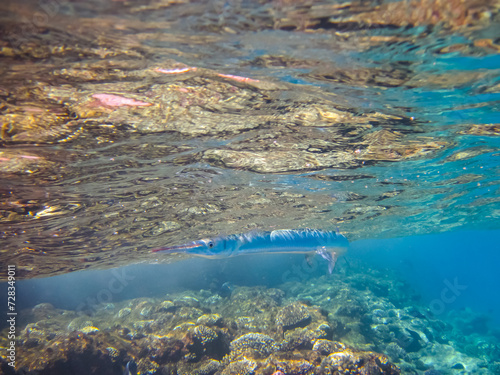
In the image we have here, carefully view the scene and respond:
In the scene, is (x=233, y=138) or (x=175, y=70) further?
(x=233, y=138)

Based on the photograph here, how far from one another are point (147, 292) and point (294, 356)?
26453mm

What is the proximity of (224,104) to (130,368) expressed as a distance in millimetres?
Result: 11306

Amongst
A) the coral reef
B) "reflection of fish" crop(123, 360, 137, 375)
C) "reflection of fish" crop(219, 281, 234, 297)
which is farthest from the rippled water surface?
"reflection of fish" crop(219, 281, 234, 297)

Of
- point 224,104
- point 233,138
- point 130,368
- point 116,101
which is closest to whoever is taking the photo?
point 116,101

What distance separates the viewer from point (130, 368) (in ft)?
35.1

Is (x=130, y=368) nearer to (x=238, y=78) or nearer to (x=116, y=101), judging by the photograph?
(x=116, y=101)

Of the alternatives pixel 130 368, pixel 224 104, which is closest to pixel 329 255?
pixel 224 104

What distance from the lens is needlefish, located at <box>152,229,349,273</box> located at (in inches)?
220

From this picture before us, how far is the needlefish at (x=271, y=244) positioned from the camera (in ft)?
18.3

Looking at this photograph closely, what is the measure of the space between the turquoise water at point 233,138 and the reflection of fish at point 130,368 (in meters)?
0.21

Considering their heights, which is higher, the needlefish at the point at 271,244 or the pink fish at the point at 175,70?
the pink fish at the point at 175,70

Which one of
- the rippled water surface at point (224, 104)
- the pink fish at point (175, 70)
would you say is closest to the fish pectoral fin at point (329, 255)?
the rippled water surface at point (224, 104)

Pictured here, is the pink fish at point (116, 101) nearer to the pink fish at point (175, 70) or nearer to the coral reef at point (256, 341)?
the pink fish at point (175, 70)

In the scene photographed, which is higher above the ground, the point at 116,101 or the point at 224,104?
the point at 224,104
